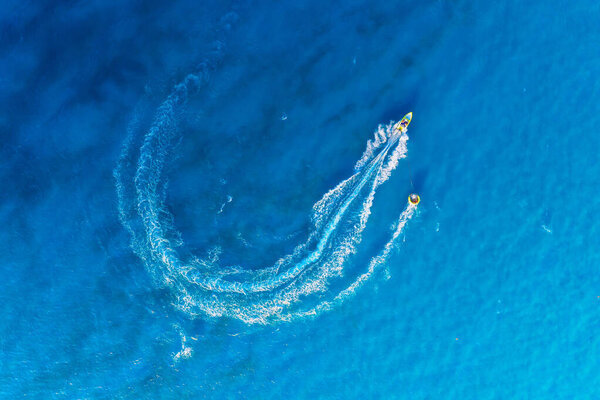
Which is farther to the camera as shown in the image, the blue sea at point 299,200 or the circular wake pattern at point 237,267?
the circular wake pattern at point 237,267

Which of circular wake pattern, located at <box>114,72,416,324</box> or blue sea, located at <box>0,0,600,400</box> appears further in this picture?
circular wake pattern, located at <box>114,72,416,324</box>

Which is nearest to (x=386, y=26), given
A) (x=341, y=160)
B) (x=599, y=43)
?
(x=341, y=160)

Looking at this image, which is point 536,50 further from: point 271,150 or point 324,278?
point 324,278

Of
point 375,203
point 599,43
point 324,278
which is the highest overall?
point 599,43
